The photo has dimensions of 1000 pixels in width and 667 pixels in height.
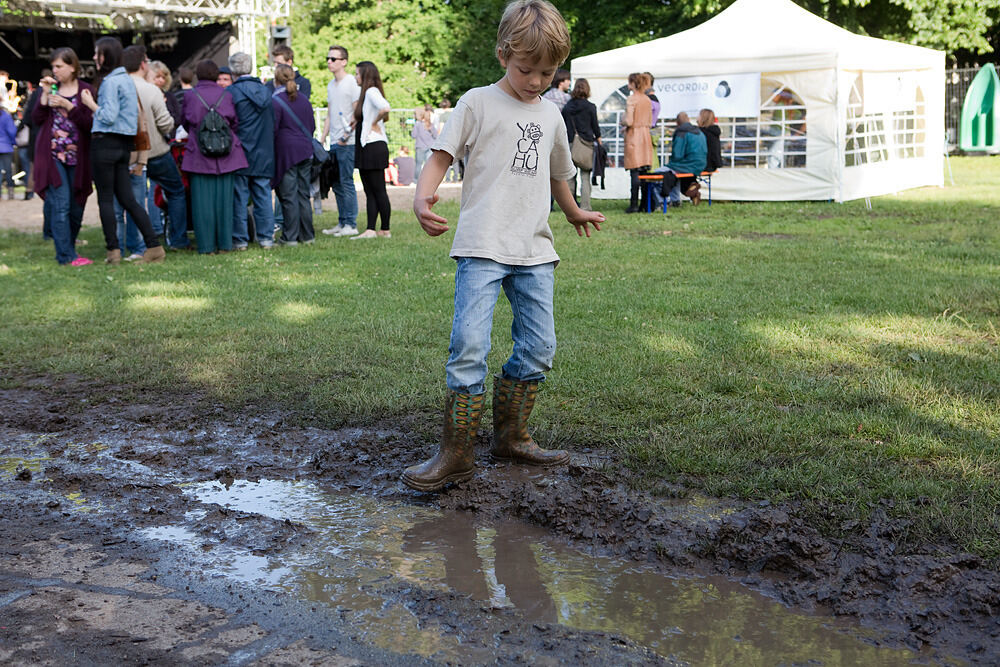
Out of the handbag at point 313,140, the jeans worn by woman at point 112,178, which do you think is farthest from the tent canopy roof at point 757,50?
the jeans worn by woman at point 112,178

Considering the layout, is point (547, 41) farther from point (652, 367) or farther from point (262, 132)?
point (262, 132)

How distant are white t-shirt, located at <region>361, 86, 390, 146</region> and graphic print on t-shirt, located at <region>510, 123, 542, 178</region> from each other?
7522 mm

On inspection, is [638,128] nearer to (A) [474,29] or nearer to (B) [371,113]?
(B) [371,113]

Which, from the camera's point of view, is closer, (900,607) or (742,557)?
(900,607)

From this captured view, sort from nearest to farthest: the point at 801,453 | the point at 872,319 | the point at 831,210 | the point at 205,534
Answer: the point at 205,534 → the point at 801,453 → the point at 872,319 → the point at 831,210

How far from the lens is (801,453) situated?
14.0 ft

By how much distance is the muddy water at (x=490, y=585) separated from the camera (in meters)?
2.84

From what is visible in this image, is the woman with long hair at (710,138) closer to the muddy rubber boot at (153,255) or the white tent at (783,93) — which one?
the white tent at (783,93)

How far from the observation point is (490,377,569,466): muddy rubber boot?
14.1 feet

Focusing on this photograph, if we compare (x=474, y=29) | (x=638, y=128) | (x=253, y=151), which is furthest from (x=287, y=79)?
(x=474, y=29)

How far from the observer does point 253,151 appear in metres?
11.1

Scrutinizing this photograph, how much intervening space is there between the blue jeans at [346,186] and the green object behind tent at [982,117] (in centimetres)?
1754

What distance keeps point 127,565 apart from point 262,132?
27.6 ft

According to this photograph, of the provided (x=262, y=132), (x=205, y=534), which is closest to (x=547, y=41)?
(x=205, y=534)
